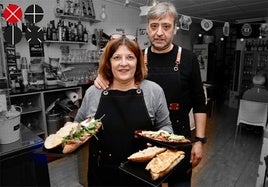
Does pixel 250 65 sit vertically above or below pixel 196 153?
above

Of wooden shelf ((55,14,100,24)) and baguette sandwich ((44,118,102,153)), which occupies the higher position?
wooden shelf ((55,14,100,24))

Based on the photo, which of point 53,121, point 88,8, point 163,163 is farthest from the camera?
point 88,8

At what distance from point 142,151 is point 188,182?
0.51 m

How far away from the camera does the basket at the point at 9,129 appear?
1.68 m

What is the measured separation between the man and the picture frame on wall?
336cm

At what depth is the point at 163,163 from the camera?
1005mm

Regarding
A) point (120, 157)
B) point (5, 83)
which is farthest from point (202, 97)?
point (5, 83)

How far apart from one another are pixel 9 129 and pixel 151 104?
123 cm

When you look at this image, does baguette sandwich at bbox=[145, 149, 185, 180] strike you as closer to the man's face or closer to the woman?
the woman

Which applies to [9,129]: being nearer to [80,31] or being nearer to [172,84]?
[172,84]

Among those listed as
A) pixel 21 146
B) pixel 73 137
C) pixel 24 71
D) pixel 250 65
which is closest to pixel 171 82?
pixel 73 137

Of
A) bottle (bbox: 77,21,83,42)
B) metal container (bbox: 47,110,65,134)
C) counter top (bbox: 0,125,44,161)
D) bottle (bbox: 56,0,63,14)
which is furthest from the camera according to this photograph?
bottle (bbox: 77,21,83,42)

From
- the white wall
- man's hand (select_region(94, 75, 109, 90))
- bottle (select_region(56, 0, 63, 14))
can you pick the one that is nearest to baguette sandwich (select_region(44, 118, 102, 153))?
man's hand (select_region(94, 75, 109, 90))

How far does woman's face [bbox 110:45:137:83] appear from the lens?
113 centimetres
